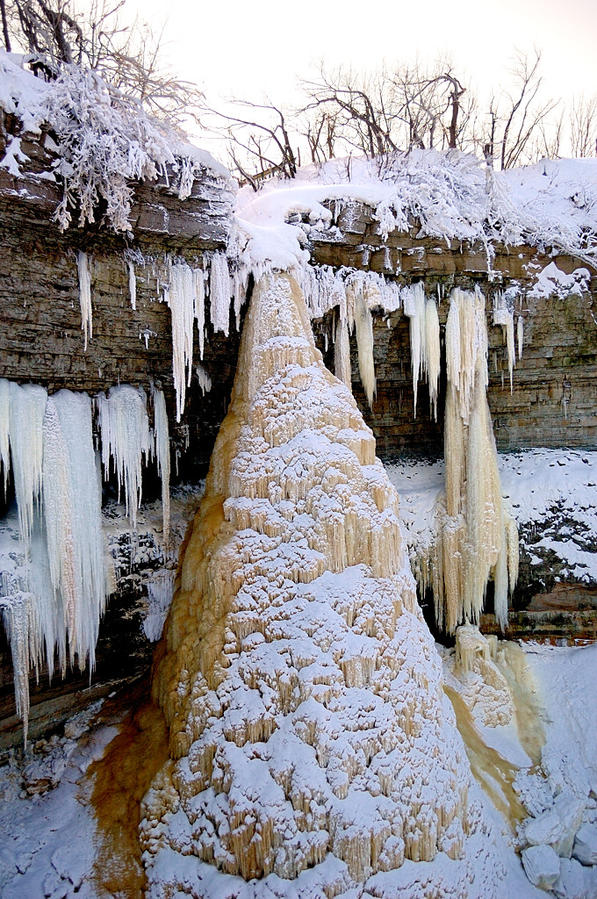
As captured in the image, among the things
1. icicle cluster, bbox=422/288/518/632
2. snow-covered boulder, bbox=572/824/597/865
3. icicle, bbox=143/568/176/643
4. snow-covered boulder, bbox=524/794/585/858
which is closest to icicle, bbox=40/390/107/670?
icicle, bbox=143/568/176/643

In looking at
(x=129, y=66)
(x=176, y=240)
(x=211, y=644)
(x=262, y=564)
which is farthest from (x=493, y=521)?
(x=129, y=66)

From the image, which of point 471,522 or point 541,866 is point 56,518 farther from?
point 541,866

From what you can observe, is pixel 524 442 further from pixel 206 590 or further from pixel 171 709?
pixel 171 709

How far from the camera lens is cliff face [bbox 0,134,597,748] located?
5641 millimetres

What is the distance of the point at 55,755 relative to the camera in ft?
21.4

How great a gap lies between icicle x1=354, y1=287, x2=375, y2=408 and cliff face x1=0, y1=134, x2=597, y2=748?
349 millimetres

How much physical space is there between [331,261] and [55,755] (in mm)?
7458

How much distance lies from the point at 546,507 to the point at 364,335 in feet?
15.4

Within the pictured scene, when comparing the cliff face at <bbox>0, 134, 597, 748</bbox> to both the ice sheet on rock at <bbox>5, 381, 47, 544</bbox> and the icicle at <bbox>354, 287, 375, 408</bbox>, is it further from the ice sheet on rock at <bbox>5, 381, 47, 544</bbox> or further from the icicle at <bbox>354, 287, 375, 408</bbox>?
the icicle at <bbox>354, 287, 375, 408</bbox>

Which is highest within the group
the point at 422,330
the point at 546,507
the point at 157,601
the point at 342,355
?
the point at 422,330

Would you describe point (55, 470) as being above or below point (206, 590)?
above

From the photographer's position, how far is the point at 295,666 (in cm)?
517

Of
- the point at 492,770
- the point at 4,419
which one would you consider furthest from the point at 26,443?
the point at 492,770

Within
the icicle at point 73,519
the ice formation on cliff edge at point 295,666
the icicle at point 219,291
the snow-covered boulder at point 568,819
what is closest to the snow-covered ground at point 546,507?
the ice formation on cliff edge at point 295,666
